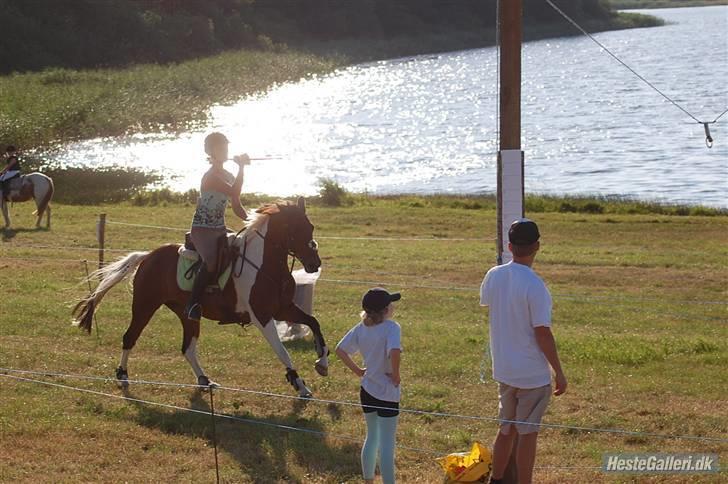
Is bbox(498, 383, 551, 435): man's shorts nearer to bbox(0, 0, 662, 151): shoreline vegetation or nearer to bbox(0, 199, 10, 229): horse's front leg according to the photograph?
bbox(0, 199, 10, 229): horse's front leg

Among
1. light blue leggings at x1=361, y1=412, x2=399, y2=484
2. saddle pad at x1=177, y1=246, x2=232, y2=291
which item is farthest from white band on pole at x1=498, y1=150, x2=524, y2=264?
light blue leggings at x1=361, y1=412, x2=399, y2=484

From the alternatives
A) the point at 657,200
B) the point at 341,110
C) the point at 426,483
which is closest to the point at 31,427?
the point at 426,483

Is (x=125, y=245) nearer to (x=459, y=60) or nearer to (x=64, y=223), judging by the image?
(x=64, y=223)

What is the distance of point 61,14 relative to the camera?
79000mm

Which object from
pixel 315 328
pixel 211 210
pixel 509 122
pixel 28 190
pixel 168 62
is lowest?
pixel 315 328

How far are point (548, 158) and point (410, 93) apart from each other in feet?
109

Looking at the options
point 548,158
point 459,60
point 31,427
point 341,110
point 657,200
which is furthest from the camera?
point 459,60

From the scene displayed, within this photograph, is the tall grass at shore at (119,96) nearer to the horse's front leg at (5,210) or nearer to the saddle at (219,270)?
the horse's front leg at (5,210)

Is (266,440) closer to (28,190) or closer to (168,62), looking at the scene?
(28,190)

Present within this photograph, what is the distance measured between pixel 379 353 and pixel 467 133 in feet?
176

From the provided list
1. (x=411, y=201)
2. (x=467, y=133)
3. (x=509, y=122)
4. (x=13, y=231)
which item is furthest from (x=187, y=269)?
(x=467, y=133)

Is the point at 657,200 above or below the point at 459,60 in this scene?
below

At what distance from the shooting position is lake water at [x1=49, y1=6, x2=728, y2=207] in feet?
144

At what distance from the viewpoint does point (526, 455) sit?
7.75 meters
